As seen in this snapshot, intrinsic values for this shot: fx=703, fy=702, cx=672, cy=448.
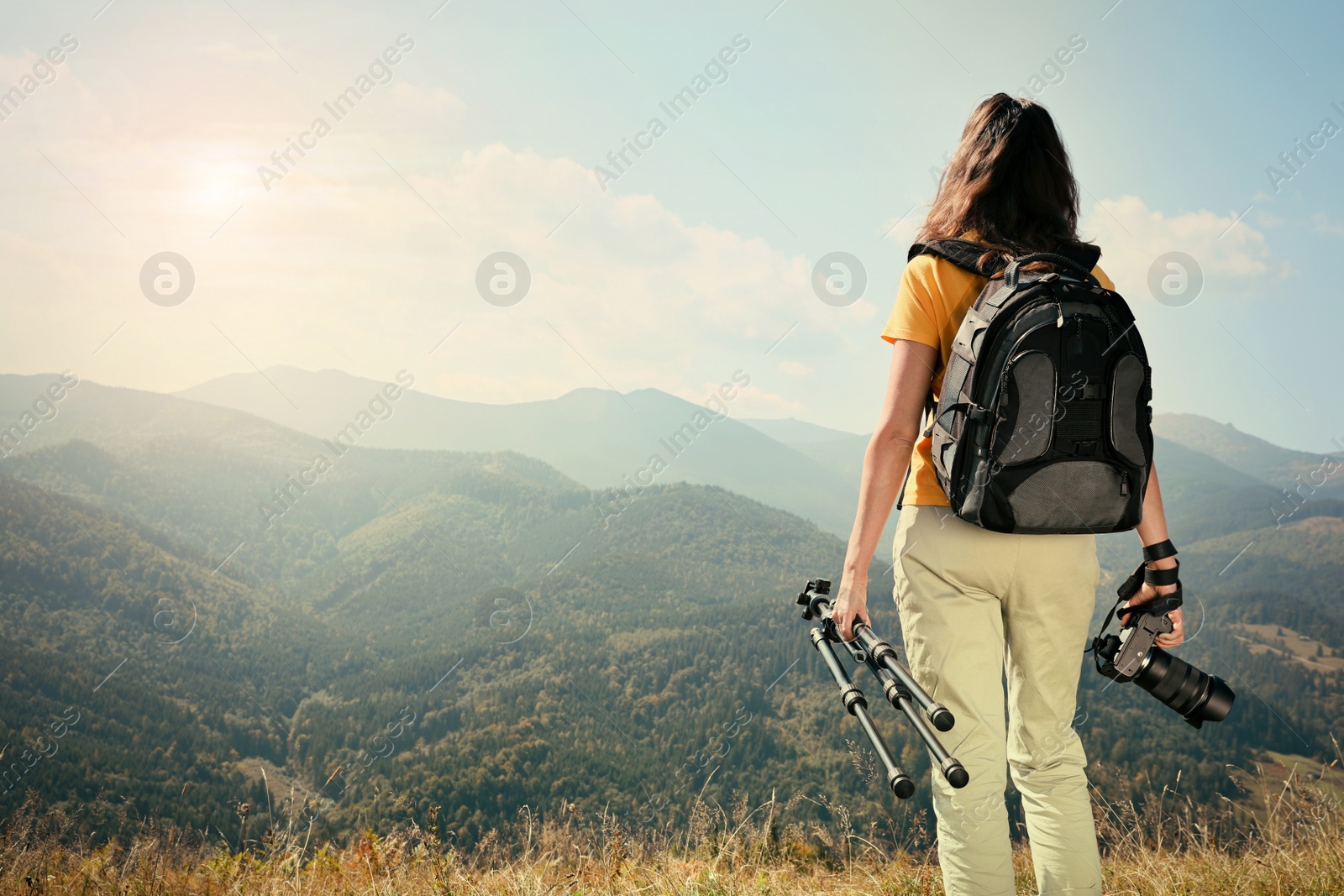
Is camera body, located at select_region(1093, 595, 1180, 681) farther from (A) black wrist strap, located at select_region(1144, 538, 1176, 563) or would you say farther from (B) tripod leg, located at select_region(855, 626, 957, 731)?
(B) tripod leg, located at select_region(855, 626, 957, 731)

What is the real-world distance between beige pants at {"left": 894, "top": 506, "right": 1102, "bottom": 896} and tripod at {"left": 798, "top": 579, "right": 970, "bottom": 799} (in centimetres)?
13

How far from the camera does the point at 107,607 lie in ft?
376

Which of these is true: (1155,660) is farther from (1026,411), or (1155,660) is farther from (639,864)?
(639,864)

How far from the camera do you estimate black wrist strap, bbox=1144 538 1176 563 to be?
2424 millimetres

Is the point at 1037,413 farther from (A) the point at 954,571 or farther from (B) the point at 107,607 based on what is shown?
(B) the point at 107,607

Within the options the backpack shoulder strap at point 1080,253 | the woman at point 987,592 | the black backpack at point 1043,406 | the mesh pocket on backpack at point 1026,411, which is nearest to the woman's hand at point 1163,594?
the woman at point 987,592

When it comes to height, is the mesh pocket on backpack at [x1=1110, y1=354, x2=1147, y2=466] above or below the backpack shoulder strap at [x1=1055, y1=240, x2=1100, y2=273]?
below

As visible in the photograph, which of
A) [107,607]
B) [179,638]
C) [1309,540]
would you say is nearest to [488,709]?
[179,638]

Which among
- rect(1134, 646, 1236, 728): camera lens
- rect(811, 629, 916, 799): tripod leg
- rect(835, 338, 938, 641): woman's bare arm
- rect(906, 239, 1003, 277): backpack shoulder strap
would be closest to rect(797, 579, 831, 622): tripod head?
rect(811, 629, 916, 799): tripod leg

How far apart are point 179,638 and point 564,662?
6642cm

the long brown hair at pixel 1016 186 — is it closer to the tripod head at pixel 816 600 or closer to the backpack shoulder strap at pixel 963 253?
the backpack shoulder strap at pixel 963 253

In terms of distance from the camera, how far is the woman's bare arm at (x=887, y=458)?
2.02 meters

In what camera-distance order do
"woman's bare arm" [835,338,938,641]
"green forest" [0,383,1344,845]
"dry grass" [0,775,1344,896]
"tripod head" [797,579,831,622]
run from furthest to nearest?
"green forest" [0,383,1344,845], "dry grass" [0,775,1344,896], "tripod head" [797,579,831,622], "woman's bare arm" [835,338,938,641]

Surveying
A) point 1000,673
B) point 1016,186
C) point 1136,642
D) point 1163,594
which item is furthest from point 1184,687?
point 1016,186
